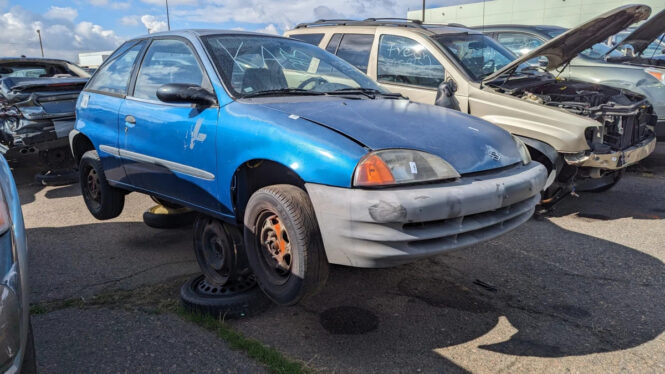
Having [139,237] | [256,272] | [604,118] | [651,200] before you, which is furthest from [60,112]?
[651,200]

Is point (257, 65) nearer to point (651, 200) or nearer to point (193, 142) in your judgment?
point (193, 142)

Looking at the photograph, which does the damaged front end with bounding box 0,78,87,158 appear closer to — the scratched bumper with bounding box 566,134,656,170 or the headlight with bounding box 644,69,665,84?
the scratched bumper with bounding box 566,134,656,170

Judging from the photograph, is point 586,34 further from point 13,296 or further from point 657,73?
point 13,296

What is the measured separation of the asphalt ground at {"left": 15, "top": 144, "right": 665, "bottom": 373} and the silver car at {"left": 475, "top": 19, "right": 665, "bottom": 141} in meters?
2.71

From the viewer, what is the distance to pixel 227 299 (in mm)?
3018

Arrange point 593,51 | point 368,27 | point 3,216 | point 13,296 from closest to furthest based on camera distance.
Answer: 1. point 13,296
2. point 3,216
3. point 368,27
4. point 593,51

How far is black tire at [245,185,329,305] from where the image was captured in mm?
2510

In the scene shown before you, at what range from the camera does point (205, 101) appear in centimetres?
308

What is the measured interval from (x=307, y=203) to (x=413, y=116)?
0.91 m

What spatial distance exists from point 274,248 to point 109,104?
7.09ft

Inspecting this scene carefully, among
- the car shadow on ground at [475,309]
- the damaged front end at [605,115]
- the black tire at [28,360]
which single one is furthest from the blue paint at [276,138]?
the damaged front end at [605,115]

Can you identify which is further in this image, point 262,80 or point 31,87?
point 31,87

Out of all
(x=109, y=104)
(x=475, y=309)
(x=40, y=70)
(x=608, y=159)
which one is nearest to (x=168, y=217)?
(x=109, y=104)

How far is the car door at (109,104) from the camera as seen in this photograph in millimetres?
3943
